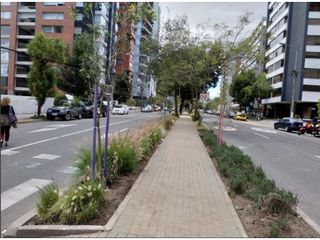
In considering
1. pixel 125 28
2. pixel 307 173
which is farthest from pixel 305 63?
pixel 125 28

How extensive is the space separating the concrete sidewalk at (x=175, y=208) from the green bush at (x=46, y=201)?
781 mm

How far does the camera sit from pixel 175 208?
6.37m

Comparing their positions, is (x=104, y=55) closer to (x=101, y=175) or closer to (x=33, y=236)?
(x=101, y=175)

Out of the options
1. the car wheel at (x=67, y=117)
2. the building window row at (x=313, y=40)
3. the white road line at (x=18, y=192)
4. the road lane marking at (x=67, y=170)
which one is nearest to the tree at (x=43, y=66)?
the car wheel at (x=67, y=117)

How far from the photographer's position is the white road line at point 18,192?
22.2 feet

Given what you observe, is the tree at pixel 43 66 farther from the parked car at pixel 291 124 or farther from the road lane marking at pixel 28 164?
the parked car at pixel 291 124

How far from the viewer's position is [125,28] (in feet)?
24.5

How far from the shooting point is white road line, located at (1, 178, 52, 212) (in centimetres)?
675

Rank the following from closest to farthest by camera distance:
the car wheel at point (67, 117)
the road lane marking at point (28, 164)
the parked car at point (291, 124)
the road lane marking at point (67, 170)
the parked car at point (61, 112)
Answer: the road lane marking at point (67, 170) → the road lane marking at point (28, 164) → the parked car at point (61, 112) → the car wheel at point (67, 117) → the parked car at point (291, 124)

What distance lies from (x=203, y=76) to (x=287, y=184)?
69.3 ft

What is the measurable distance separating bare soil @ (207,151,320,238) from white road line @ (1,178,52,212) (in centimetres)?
370

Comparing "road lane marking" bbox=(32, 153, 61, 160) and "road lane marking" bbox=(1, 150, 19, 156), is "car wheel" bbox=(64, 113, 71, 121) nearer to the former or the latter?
"road lane marking" bbox=(1, 150, 19, 156)

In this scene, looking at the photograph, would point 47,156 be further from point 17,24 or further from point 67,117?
point 67,117

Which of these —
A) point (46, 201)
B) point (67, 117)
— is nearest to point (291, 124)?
point (67, 117)
